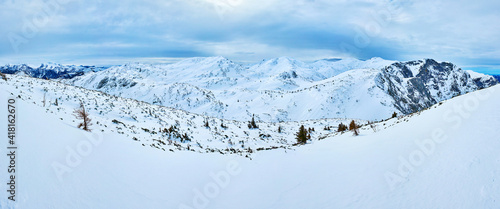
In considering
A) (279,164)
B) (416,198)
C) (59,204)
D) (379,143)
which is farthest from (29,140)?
(379,143)

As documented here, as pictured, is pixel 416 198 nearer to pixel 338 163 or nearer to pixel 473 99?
pixel 338 163

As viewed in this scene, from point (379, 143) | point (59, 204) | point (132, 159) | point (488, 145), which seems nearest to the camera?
point (59, 204)

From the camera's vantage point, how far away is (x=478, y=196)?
5.15 metres

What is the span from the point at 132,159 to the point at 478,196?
11624 mm
